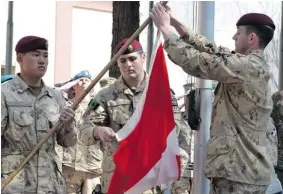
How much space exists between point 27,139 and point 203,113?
1513 mm

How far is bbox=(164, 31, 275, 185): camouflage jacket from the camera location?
3.78 meters

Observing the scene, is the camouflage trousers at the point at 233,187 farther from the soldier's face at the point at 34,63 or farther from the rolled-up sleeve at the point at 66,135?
→ the soldier's face at the point at 34,63

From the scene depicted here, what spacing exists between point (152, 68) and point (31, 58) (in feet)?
3.16

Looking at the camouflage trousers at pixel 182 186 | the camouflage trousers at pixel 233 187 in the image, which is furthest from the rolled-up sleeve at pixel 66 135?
the camouflage trousers at pixel 182 186

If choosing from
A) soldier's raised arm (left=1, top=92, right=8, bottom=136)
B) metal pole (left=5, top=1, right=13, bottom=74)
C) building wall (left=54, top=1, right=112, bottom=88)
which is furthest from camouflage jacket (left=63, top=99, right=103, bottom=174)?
building wall (left=54, top=1, right=112, bottom=88)

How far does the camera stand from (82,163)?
7777mm

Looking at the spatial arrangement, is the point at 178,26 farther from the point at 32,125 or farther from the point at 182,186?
the point at 182,186

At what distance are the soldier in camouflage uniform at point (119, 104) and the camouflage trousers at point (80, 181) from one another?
3024mm

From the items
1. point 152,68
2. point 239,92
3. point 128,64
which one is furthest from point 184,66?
point 128,64

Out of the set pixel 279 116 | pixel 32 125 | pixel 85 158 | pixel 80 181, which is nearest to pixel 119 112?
pixel 32 125

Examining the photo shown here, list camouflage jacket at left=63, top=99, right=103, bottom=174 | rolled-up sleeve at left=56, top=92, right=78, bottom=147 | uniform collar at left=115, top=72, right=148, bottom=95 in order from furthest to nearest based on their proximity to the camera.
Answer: camouflage jacket at left=63, top=99, right=103, bottom=174 < uniform collar at left=115, top=72, right=148, bottom=95 < rolled-up sleeve at left=56, top=92, right=78, bottom=147

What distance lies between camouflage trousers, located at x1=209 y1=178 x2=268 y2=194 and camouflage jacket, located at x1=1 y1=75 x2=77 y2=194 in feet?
4.17

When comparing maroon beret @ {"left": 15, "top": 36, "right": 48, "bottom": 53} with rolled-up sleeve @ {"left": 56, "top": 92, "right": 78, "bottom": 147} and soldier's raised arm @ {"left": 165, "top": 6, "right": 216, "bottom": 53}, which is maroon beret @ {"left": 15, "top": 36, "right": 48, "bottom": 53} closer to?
rolled-up sleeve @ {"left": 56, "top": 92, "right": 78, "bottom": 147}

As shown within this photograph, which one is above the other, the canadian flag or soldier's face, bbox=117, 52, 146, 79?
soldier's face, bbox=117, 52, 146, 79
